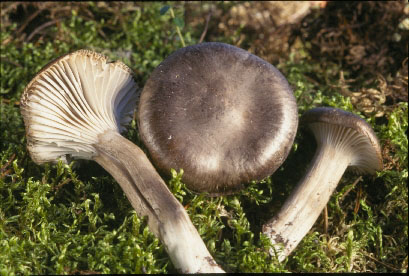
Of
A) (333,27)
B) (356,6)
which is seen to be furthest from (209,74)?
(356,6)

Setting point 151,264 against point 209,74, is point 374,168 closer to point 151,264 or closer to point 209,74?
point 209,74

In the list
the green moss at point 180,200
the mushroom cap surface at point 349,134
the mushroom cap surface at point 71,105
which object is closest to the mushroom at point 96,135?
the mushroom cap surface at point 71,105

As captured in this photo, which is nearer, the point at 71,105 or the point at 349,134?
the point at 71,105

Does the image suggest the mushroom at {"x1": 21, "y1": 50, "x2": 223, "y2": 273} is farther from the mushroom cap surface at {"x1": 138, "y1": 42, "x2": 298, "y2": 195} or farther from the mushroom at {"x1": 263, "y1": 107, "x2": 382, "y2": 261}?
the mushroom at {"x1": 263, "y1": 107, "x2": 382, "y2": 261}

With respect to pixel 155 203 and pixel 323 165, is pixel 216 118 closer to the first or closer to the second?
pixel 155 203

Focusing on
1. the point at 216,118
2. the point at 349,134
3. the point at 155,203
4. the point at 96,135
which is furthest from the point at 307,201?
the point at 96,135
